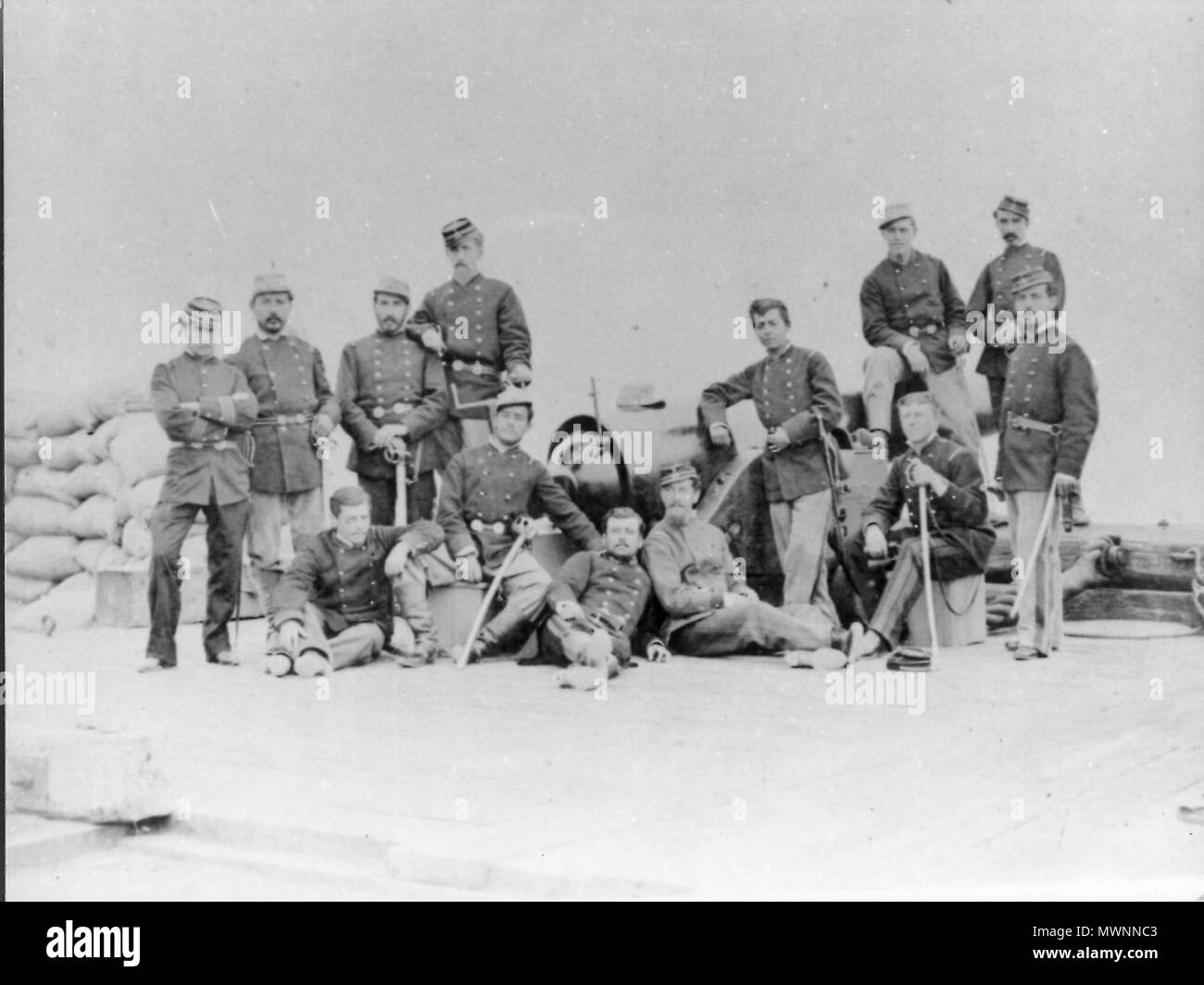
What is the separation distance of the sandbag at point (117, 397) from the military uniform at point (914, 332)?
9.73 ft

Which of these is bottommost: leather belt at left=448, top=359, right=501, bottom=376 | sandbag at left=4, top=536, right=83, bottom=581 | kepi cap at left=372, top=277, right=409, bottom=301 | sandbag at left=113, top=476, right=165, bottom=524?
sandbag at left=4, top=536, right=83, bottom=581

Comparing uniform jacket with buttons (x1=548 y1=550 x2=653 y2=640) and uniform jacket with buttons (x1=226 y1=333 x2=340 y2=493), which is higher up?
uniform jacket with buttons (x1=226 y1=333 x2=340 y2=493)

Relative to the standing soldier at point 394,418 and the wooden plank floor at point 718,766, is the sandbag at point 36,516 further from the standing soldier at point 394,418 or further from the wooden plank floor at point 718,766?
the standing soldier at point 394,418

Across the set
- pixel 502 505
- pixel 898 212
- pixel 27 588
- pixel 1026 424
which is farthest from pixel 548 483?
pixel 27 588

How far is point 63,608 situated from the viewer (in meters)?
6.43

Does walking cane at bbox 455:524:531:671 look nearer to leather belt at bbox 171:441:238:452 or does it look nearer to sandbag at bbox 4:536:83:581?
leather belt at bbox 171:441:238:452

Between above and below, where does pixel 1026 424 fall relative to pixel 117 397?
below

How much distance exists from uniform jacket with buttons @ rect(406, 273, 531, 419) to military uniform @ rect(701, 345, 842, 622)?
0.82m

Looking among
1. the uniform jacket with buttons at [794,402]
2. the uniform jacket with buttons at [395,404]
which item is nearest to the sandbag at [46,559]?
the uniform jacket with buttons at [395,404]

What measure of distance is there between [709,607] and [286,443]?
188cm

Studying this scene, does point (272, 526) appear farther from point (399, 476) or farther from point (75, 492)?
point (75, 492)

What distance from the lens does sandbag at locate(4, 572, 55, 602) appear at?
20.9ft

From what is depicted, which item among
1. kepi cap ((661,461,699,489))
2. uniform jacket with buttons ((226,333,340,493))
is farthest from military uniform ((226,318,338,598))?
kepi cap ((661,461,699,489))

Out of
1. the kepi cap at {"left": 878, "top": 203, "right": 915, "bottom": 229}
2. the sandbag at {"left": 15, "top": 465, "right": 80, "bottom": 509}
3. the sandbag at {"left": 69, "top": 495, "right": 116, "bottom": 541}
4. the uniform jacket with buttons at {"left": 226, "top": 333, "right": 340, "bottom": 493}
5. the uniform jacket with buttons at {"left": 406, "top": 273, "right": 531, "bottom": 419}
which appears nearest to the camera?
the kepi cap at {"left": 878, "top": 203, "right": 915, "bottom": 229}
